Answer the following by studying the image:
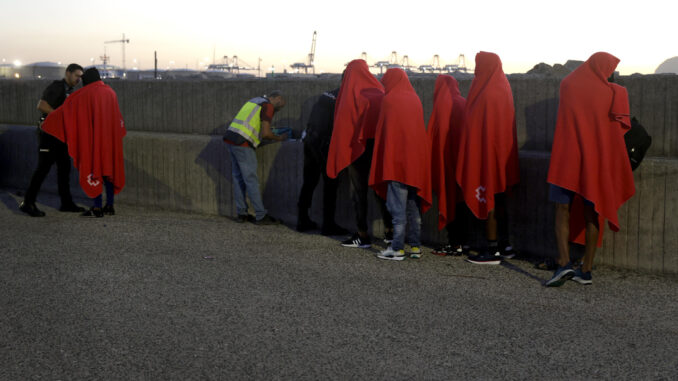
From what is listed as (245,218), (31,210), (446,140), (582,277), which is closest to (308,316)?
(582,277)

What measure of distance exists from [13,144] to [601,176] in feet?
32.9

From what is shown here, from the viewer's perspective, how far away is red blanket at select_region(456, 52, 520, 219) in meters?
6.77

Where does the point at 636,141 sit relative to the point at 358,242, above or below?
above

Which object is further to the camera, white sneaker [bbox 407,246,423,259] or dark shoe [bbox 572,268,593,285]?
white sneaker [bbox 407,246,423,259]

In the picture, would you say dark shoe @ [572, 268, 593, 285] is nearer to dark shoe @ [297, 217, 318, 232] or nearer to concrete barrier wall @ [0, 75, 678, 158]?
concrete barrier wall @ [0, 75, 678, 158]

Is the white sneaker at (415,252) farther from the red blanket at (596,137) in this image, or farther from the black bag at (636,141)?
A: the black bag at (636,141)

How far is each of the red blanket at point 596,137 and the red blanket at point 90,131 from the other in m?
5.52

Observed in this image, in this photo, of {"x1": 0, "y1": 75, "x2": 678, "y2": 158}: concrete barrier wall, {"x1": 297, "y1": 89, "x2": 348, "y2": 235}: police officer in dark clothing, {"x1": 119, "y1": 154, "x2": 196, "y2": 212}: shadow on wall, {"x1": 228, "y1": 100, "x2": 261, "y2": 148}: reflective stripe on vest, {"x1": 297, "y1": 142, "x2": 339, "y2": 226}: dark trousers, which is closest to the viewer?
{"x1": 0, "y1": 75, "x2": 678, "y2": 158}: concrete barrier wall

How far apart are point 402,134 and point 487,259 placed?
4.23 feet

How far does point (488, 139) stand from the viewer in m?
6.78

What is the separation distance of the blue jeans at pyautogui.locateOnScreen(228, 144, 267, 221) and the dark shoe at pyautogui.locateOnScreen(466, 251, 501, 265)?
2.91m

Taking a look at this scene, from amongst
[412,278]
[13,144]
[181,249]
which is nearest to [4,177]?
[13,144]

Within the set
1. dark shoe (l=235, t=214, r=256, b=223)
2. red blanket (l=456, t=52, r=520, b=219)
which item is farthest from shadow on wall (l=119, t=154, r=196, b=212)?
red blanket (l=456, t=52, r=520, b=219)

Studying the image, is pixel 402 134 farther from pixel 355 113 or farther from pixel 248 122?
pixel 248 122
